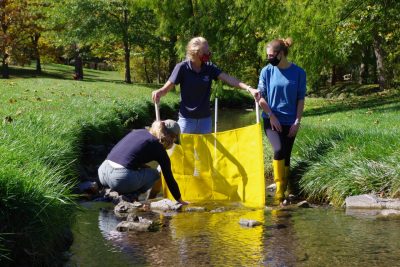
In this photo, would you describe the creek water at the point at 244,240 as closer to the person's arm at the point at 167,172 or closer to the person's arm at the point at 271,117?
→ the person's arm at the point at 167,172

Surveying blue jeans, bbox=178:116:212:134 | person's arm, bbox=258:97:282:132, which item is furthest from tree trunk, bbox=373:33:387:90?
blue jeans, bbox=178:116:212:134

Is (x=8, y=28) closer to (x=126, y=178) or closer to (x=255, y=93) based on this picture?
(x=126, y=178)

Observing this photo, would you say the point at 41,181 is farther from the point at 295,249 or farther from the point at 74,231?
the point at 295,249

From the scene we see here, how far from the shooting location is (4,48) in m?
34.3

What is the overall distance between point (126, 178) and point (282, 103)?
2.20 meters

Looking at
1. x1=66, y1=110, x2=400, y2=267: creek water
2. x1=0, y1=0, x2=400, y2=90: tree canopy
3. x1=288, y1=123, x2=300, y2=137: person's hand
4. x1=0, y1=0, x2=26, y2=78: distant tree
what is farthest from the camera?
x1=0, y1=0, x2=26, y2=78: distant tree

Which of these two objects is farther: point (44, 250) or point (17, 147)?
point (17, 147)

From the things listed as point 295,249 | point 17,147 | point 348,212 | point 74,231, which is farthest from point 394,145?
point 17,147

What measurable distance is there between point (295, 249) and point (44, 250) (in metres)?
2.08

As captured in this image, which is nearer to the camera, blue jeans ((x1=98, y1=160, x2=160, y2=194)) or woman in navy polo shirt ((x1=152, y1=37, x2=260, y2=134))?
blue jeans ((x1=98, y1=160, x2=160, y2=194))

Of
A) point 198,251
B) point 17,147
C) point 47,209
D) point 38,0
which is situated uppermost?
point 38,0

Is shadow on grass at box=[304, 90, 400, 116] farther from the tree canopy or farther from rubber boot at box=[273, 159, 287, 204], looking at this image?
rubber boot at box=[273, 159, 287, 204]

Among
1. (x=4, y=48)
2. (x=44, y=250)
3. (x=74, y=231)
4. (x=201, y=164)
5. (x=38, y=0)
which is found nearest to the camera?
(x=44, y=250)

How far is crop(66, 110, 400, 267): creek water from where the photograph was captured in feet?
14.4
